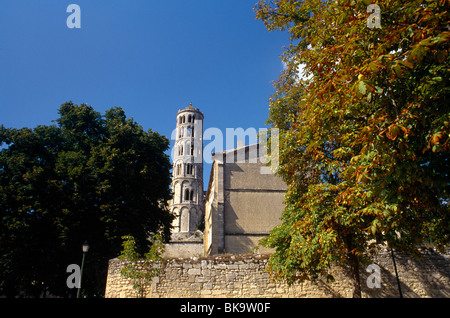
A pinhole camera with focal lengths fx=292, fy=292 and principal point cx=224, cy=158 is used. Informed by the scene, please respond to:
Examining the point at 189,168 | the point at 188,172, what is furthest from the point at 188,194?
the point at 189,168

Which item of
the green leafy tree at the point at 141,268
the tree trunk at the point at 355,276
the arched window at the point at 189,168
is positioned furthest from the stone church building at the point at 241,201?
the arched window at the point at 189,168

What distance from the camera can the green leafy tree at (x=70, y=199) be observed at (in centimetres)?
1573

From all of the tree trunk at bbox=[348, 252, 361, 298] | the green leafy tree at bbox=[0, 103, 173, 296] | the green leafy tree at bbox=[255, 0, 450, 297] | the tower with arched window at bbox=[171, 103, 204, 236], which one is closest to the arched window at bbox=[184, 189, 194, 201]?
the tower with arched window at bbox=[171, 103, 204, 236]

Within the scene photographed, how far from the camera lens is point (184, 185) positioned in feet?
207

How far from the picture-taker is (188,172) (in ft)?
212

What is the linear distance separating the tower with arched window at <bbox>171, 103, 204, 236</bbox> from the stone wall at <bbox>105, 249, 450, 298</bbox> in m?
48.0

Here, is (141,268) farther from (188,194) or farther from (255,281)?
(188,194)

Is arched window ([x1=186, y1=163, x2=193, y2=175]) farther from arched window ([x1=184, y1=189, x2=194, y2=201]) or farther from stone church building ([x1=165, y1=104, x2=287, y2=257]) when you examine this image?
stone church building ([x1=165, y1=104, x2=287, y2=257])

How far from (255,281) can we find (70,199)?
11.5m

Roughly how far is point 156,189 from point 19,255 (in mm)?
8233
